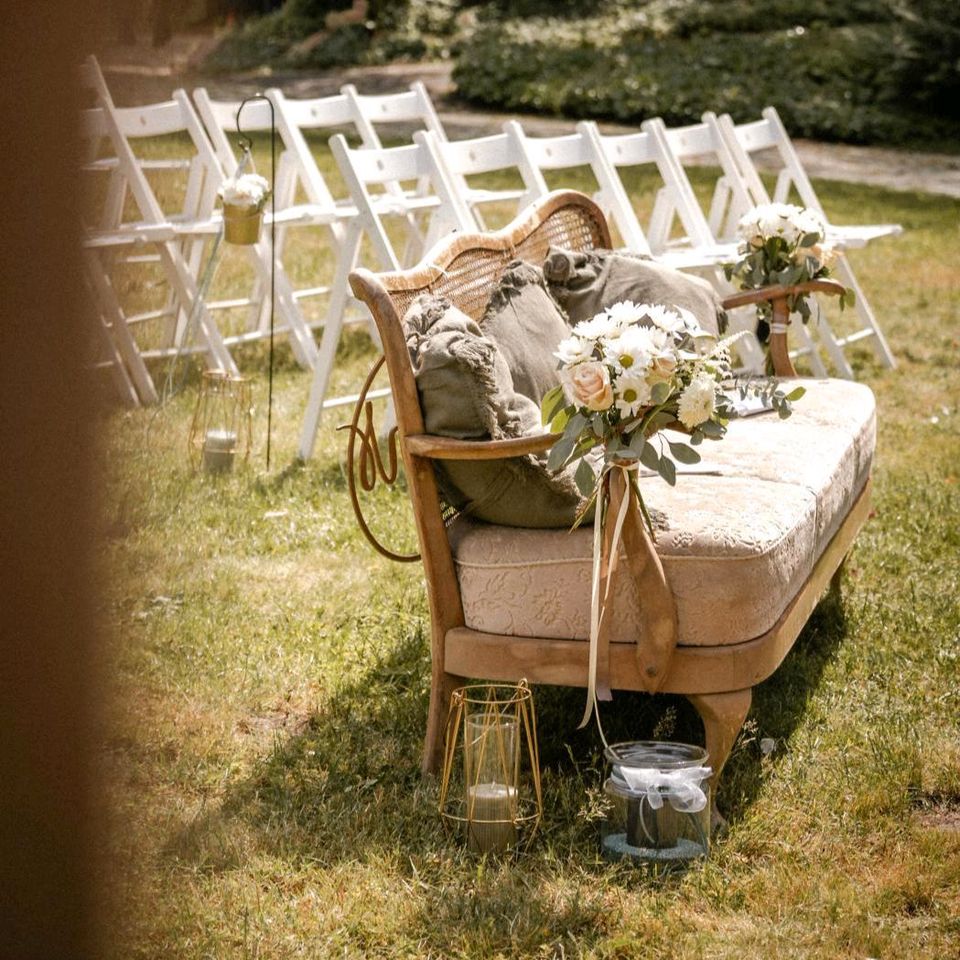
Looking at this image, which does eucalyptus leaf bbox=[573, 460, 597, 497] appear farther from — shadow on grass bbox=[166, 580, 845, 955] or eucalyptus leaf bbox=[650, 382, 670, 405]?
shadow on grass bbox=[166, 580, 845, 955]

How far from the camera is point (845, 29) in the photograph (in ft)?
54.7

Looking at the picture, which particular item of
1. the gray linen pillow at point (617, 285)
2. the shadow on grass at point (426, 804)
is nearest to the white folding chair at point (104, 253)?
the shadow on grass at point (426, 804)

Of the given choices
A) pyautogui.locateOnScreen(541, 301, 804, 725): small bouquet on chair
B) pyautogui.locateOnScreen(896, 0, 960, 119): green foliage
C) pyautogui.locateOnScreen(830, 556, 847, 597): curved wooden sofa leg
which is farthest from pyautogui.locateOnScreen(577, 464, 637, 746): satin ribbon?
pyautogui.locateOnScreen(896, 0, 960, 119): green foliage

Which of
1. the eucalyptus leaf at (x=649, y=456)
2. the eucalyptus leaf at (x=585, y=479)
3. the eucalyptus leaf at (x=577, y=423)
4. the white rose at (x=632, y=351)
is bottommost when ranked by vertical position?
the eucalyptus leaf at (x=585, y=479)

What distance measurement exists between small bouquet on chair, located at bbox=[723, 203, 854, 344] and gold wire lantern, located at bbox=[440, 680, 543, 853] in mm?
2118

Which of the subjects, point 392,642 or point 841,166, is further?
point 841,166

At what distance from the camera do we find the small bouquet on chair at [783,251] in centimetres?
425

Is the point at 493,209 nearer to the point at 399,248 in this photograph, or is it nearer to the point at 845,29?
the point at 399,248

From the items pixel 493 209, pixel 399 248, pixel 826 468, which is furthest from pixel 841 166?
pixel 826 468

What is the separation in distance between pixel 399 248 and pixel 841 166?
570 centimetres

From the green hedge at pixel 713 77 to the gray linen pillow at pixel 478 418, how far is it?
11.8m

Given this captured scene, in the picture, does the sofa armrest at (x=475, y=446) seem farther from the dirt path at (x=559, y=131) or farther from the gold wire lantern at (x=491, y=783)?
the dirt path at (x=559, y=131)

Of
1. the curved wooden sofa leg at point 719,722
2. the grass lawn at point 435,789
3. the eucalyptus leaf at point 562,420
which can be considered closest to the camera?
the grass lawn at point 435,789

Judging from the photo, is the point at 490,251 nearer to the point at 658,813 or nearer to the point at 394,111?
the point at 658,813
